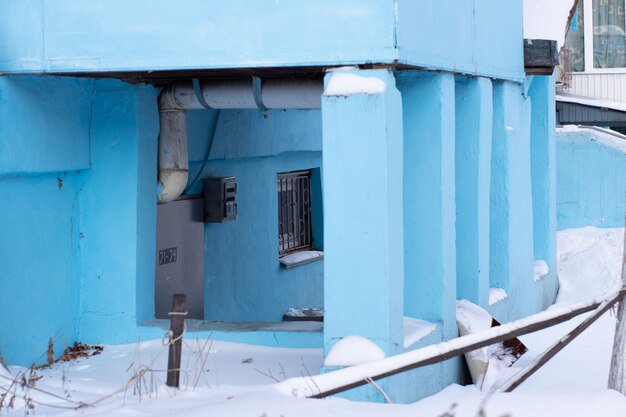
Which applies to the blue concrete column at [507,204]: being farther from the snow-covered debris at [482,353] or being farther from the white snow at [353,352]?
the white snow at [353,352]

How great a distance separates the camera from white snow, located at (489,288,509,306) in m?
10.3

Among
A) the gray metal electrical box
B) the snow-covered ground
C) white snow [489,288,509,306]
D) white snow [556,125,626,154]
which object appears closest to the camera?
the snow-covered ground

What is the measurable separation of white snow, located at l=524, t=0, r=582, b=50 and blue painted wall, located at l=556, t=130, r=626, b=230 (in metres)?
4.40

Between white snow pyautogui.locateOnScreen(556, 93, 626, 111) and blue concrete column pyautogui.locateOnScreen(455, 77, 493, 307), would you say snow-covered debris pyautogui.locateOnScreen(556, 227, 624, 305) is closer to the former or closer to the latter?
blue concrete column pyautogui.locateOnScreen(455, 77, 493, 307)

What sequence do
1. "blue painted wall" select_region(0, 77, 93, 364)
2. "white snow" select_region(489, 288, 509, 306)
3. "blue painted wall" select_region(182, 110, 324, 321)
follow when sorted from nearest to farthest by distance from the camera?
"blue painted wall" select_region(0, 77, 93, 364) → "white snow" select_region(489, 288, 509, 306) → "blue painted wall" select_region(182, 110, 324, 321)

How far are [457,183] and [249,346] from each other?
8.17 feet

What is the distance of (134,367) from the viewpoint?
8258 millimetres

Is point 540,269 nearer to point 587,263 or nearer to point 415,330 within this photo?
point 587,263

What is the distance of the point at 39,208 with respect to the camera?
8500 mm

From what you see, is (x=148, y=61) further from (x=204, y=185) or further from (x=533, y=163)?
(x=533, y=163)

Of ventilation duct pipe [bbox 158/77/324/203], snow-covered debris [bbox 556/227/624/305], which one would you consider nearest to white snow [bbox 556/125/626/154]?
snow-covered debris [bbox 556/227/624/305]

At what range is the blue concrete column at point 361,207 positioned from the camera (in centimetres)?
720

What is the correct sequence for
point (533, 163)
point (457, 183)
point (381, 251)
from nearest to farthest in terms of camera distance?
point (381, 251), point (457, 183), point (533, 163)

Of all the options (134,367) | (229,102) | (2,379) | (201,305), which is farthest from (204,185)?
(2,379)
